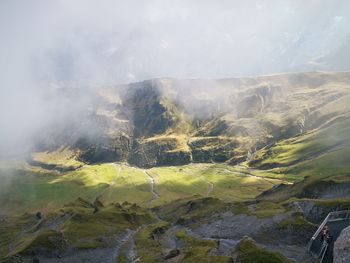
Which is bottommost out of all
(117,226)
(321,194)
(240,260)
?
(117,226)

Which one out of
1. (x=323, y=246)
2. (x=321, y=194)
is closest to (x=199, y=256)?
(x=323, y=246)

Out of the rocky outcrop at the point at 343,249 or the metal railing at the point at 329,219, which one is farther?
the metal railing at the point at 329,219

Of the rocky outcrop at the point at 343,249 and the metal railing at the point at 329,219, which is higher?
the rocky outcrop at the point at 343,249

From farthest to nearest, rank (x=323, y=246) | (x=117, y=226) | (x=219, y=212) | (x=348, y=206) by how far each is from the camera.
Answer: (x=117, y=226) → (x=219, y=212) → (x=348, y=206) → (x=323, y=246)

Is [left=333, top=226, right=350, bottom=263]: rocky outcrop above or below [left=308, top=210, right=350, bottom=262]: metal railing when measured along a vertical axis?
above

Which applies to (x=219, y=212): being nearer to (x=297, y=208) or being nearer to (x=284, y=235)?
(x=297, y=208)

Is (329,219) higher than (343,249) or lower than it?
lower

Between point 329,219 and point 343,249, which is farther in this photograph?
point 329,219

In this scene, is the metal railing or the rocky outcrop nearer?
the rocky outcrop
